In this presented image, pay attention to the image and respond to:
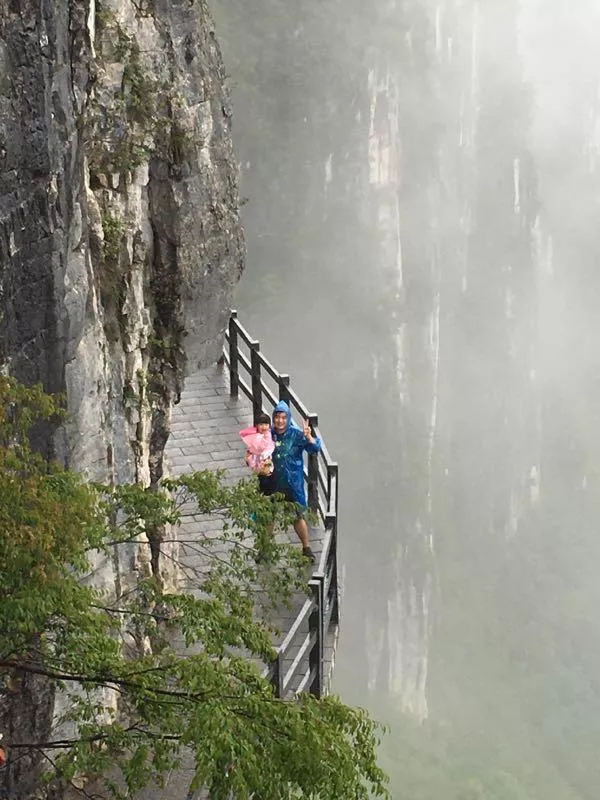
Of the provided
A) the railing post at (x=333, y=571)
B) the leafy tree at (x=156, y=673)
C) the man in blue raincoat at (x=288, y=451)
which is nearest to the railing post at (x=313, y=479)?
the railing post at (x=333, y=571)

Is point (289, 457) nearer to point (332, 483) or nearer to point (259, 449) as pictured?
point (259, 449)

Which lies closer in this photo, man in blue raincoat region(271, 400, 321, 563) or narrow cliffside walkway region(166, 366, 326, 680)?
man in blue raincoat region(271, 400, 321, 563)

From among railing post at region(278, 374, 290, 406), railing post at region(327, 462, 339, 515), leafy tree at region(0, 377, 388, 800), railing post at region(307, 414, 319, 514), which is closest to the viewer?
leafy tree at region(0, 377, 388, 800)

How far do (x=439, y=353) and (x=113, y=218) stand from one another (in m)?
54.2

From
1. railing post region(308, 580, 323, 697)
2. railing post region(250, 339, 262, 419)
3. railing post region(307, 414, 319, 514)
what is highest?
railing post region(250, 339, 262, 419)

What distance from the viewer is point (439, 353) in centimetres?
6091

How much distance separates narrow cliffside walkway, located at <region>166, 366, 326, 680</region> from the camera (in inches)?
410

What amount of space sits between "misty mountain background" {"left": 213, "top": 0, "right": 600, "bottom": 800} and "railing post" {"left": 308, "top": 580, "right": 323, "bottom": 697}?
2850 cm

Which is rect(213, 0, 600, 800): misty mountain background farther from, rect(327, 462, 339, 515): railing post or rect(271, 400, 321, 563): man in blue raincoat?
rect(271, 400, 321, 563): man in blue raincoat

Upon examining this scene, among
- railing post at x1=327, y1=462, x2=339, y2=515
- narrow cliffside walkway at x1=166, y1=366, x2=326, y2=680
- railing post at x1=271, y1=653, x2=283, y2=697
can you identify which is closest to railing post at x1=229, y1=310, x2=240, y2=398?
narrow cliffside walkway at x1=166, y1=366, x2=326, y2=680

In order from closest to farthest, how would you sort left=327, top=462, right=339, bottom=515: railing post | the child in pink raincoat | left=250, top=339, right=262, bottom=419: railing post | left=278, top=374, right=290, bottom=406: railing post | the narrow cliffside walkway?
the child in pink raincoat < left=327, top=462, right=339, bottom=515: railing post < the narrow cliffside walkway < left=278, top=374, right=290, bottom=406: railing post < left=250, top=339, right=262, bottom=419: railing post

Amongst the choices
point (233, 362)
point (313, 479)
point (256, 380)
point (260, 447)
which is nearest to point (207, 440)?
point (256, 380)

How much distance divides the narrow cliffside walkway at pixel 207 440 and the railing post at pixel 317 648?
130 centimetres

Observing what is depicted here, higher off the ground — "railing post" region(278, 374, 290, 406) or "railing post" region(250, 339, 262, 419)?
"railing post" region(250, 339, 262, 419)
